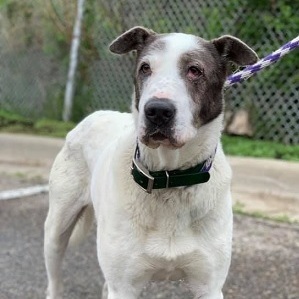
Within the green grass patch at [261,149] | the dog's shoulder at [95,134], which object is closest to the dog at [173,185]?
the dog's shoulder at [95,134]

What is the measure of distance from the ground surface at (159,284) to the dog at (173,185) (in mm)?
1206

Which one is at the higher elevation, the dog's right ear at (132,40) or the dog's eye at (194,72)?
the dog's eye at (194,72)

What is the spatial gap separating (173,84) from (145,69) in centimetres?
24

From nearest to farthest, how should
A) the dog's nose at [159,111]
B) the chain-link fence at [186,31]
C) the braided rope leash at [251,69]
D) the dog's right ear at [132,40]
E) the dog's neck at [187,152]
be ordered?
the dog's nose at [159,111]
the dog's neck at [187,152]
the dog's right ear at [132,40]
the braided rope leash at [251,69]
the chain-link fence at [186,31]

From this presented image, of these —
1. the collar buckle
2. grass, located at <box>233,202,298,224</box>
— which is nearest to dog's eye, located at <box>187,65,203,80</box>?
the collar buckle

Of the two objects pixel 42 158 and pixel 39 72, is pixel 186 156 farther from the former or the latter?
pixel 39 72

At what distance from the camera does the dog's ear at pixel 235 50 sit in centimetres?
325

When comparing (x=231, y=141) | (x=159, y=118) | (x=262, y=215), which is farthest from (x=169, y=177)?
(x=231, y=141)

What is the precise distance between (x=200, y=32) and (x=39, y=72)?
2754 millimetres

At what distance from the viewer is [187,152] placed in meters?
3.20

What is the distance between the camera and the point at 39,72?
1009cm

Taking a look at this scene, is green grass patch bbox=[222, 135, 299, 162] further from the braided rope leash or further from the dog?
the dog

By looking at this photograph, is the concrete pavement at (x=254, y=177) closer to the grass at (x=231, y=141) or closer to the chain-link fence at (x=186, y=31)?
the grass at (x=231, y=141)

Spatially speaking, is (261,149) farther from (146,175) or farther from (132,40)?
(146,175)
